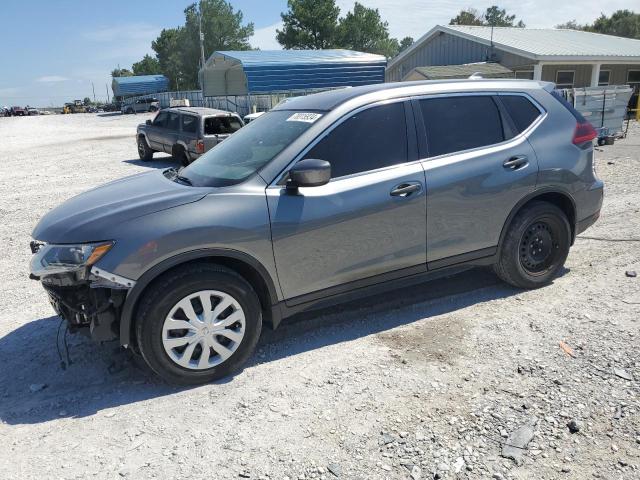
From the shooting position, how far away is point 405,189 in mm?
3812

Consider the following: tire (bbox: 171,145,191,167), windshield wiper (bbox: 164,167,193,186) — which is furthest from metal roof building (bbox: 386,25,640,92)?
windshield wiper (bbox: 164,167,193,186)

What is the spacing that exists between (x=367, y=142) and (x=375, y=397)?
1.79m

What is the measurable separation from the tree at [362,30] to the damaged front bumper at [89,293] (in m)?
65.9

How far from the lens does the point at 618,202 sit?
770 cm

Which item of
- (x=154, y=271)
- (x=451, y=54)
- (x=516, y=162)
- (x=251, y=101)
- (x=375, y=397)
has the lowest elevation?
(x=375, y=397)

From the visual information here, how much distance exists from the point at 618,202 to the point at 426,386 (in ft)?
19.6

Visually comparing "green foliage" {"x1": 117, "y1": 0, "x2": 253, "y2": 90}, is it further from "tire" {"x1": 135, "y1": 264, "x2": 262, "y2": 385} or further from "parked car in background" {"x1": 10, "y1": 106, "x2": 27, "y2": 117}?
"tire" {"x1": 135, "y1": 264, "x2": 262, "y2": 385}

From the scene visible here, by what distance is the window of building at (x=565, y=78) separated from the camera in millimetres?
24891

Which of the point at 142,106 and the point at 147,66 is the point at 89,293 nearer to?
the point at 142,106

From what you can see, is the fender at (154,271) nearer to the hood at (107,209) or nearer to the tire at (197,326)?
the tire at (197,326)

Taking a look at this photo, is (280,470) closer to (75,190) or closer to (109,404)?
(109,404)

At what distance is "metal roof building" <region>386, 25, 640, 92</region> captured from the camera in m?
22.7

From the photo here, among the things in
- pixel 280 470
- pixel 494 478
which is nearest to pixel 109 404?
pixel 280 470

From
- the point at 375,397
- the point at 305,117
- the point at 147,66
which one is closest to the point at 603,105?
the point at 305,117
